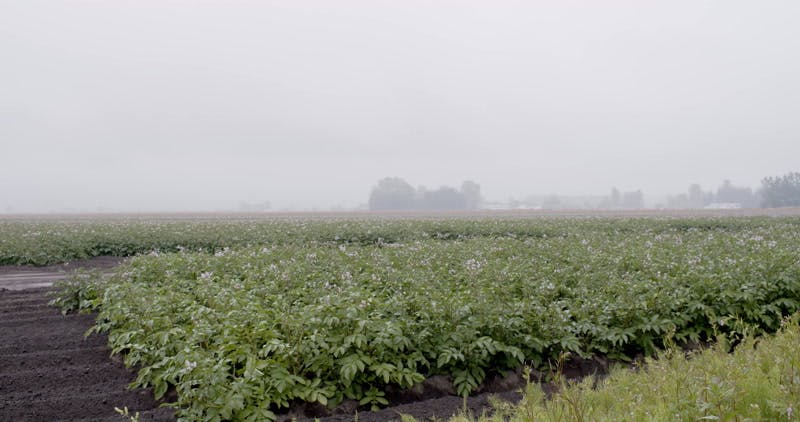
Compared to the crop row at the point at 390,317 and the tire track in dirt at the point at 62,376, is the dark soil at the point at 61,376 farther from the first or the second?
the crop row at the point at 390,317

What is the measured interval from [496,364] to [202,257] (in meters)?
7.42

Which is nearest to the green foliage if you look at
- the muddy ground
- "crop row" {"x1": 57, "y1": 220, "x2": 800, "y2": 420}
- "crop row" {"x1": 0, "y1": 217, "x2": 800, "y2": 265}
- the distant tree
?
the muddy ground

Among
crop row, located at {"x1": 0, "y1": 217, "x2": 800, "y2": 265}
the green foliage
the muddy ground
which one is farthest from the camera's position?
crop row, located at {"x1": 0, "y1": 217, "x2": 800, "y2": 265}

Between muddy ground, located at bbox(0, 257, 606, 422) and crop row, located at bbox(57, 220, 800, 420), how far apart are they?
172 millimetres

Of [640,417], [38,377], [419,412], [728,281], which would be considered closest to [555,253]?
[728,281]

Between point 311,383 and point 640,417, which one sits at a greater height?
point 640,417

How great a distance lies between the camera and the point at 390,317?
591cm

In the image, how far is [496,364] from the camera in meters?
5.61

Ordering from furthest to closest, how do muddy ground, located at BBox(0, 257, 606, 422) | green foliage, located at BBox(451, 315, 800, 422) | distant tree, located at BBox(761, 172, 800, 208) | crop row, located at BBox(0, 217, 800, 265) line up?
distant tree, located at BBox(761, 172, 800, 208)
crop row, located at BBox(0, 217, 800, 265)
muddy ground, located at BBox(0, 257, 606, 422)
green foliage, located at BBox(451, 315, 800, 422)

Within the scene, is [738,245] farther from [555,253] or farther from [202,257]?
[202,257]

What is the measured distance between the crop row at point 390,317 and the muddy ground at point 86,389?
172 mm

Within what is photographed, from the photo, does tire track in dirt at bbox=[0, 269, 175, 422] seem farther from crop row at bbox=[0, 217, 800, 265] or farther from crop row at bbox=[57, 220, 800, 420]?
crop row at bbox=[0, 217, 800, 265]

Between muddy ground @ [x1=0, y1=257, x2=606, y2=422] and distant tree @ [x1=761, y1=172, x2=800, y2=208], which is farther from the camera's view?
distant tree @ [x1=761, y1=172, x2=800, y2=208]

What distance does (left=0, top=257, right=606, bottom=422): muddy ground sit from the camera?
4.79 metres
